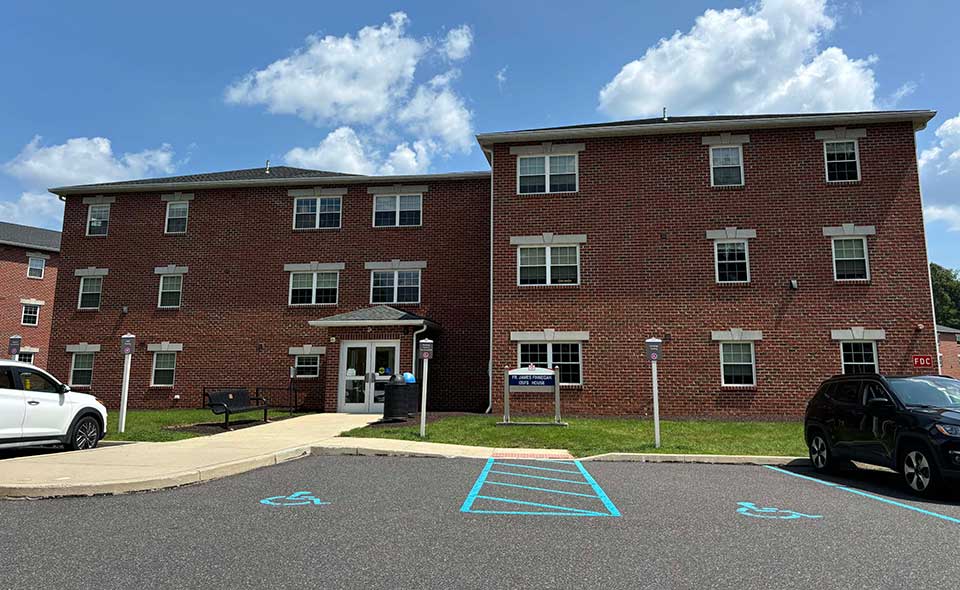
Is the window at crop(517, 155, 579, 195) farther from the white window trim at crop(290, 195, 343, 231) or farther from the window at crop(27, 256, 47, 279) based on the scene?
the window at crop(27, 256, 47, 279)

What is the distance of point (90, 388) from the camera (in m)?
23.0

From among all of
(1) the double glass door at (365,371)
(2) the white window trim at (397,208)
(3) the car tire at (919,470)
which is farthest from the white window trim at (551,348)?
(3) the car tire at (919,470)

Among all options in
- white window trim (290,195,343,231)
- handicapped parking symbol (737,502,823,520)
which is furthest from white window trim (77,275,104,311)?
handicapped parking symbol (737,502,823,520)

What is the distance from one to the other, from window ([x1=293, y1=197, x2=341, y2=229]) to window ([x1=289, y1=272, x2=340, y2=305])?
185 centimetres

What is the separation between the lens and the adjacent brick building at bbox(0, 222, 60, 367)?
113ft

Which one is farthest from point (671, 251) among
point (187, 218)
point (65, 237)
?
point (65, 237)

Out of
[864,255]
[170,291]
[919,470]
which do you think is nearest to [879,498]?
[919,470]

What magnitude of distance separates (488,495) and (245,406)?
998 centimetres

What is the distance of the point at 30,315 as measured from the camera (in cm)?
3591

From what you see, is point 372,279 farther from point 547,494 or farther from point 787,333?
point 547,494

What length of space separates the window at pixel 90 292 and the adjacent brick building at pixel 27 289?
13.0 meters

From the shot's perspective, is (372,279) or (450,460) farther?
(372,279)

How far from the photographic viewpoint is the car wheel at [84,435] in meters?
11.0

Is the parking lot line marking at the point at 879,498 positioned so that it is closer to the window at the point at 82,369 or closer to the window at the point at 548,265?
the window at the point at 548,265
